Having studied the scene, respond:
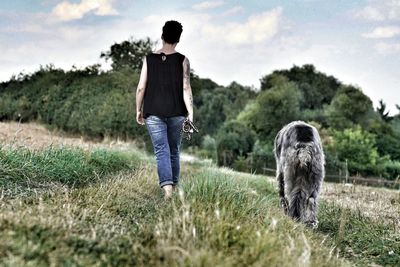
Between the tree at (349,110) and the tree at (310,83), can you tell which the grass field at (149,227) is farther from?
the tree at (310,83)

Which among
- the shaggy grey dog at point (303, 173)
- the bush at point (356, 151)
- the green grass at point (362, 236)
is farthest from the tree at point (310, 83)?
the shaggy grey dog at point (303, 173)

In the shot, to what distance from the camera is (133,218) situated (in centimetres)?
589

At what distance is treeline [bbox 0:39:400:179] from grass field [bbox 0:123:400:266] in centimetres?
310

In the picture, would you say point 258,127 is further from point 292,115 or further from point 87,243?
point 87,243

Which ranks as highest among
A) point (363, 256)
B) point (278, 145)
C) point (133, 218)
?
point (278, 145)

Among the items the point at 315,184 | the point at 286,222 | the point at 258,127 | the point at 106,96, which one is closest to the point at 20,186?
the point at 286,222

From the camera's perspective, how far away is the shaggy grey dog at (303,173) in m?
8.31

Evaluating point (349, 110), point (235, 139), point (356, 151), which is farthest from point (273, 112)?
point (356, 151)

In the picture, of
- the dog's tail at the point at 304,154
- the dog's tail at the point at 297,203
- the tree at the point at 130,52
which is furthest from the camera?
the tree at the point at 130,52

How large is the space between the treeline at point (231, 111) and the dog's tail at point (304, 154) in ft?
7.08

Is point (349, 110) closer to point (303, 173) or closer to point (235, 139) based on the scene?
point (235, 139)

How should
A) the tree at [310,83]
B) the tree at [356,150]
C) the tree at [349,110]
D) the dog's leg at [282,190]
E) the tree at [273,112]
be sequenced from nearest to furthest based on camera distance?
1. the dog's leg at [282,190]
2. the tree at [356,150]
3. the tree at [273,112]
4. the tree at [349,110]
5. the tree at [310,83]

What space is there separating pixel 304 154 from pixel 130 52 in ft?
87.9

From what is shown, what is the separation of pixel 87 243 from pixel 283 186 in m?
5.61
